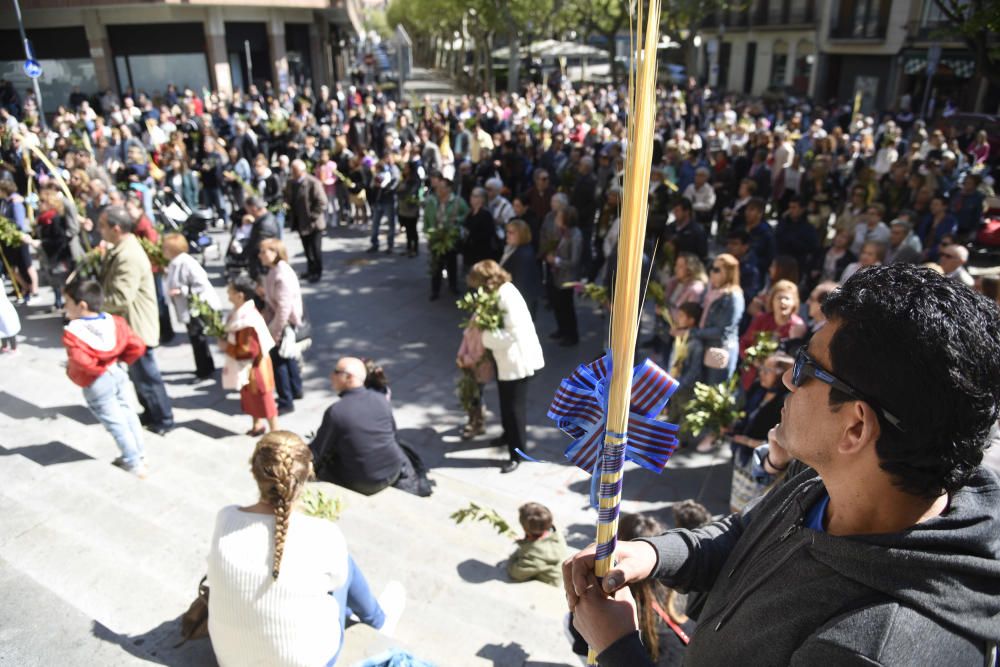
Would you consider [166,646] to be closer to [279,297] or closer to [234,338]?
[234,338]

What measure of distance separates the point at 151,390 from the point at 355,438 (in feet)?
7.87

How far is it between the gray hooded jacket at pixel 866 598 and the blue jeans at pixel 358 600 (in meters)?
2.04

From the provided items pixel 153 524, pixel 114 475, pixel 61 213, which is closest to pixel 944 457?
pixel 153 524

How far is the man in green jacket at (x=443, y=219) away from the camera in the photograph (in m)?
9.68

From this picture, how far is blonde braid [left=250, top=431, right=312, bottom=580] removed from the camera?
2773mm

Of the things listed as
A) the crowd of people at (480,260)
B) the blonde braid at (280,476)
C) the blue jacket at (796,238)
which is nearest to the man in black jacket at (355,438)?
the crowd of people at (480,260)

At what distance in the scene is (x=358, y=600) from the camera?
11.2ft

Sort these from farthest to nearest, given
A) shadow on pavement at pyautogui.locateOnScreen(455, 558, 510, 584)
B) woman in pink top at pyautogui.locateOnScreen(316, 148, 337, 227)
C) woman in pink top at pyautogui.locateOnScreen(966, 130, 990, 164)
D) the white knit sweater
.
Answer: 1. woman in pink top at pyautogui.locateOnScreen(966, 130, 990, 164)
2. woman in pink top at pyautogui.locateOnScreen(316, 148, 337, 227)
3. shadow on pavement at pyautogui.locateOnScreen(455, 558, 510, 584)
4. the white knit sweater

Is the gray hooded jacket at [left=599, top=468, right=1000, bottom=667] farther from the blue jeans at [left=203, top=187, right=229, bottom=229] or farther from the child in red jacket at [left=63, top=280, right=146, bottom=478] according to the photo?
the blue jeans at [left=203, top=187, right=229, bottom=229]

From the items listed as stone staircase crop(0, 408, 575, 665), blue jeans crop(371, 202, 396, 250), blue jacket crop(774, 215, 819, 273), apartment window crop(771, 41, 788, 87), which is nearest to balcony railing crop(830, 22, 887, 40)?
apartment window crop(771, 41, 788, 87)

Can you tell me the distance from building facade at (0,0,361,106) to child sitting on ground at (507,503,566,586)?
91.3ft

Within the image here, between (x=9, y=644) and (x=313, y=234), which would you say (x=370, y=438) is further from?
(x=313, y=234)

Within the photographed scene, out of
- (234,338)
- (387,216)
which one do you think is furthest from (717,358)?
(387,216)

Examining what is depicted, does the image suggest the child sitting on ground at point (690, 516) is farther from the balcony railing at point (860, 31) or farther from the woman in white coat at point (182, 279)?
the balcony railing at point (860, 31)
